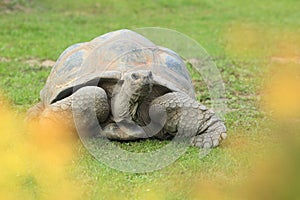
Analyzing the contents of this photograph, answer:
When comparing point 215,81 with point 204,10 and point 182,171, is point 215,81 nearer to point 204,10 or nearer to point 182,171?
point 182,171

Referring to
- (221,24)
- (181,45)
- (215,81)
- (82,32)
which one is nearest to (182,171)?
(215,81)

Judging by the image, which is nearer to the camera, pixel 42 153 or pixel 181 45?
pixel 42 153

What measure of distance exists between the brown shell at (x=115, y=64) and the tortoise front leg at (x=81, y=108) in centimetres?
14

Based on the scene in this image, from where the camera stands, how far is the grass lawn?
146 cm

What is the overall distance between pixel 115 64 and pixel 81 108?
0.40 metres

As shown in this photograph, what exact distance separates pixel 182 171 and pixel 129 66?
1002 millimetres

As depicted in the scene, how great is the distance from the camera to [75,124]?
3.89 m

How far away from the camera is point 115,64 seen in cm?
400

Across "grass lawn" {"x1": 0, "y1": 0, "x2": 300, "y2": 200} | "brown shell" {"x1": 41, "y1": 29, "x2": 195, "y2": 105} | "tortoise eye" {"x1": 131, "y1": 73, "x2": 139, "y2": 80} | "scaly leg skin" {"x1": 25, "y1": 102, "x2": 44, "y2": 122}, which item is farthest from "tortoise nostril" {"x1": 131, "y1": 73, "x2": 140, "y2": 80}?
"scaly leg skin" {"x1": 25, "y1": 102, "x2": 44, "y2": 122}

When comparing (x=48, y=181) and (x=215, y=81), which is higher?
(x=48, y=181)

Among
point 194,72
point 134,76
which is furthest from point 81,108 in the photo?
point 194,72

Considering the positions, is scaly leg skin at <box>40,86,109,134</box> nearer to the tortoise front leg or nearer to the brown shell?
the tortoise front leg

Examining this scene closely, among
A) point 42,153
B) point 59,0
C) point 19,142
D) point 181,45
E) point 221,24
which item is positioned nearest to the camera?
point 42,153

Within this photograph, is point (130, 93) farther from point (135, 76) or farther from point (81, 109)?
point (81, 109)
